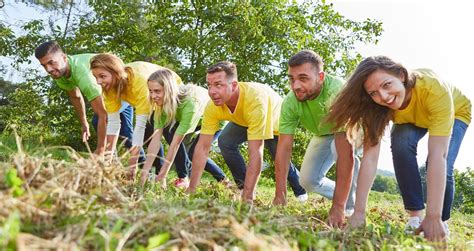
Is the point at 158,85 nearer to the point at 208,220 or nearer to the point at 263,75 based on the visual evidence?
the point at 208,220

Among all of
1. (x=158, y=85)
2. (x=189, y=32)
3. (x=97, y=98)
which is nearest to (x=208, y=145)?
(x=158, y=85)

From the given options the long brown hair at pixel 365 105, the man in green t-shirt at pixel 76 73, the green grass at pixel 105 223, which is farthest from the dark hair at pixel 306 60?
the man in green t-shirt at pixel 76 73

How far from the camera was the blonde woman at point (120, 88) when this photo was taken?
5.08 m

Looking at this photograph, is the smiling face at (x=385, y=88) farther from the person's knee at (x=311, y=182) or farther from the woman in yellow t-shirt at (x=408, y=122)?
the person's knee at (x=311, y=182)

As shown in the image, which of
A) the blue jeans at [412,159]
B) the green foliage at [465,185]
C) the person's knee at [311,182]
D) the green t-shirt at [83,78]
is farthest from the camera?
the green foliage at [465,185]

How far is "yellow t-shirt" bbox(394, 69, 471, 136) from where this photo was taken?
3.21m

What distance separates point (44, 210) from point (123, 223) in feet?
0.93

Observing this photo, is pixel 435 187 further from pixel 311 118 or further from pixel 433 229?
pixel 311 118

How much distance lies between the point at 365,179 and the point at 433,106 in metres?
0.69

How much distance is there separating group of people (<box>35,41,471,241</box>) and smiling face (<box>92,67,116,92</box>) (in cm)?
1

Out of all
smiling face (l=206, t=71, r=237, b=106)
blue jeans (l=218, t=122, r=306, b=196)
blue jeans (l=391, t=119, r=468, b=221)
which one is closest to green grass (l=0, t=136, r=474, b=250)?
blue jeans (l=391, t=119, r=468, b=221)

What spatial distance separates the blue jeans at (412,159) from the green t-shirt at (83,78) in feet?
10.9

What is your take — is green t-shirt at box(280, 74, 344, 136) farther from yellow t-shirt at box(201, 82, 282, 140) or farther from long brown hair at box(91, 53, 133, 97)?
long brown hair at box(91, 53, 133, 97)

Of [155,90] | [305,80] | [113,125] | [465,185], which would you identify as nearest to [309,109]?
[305,80]
